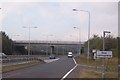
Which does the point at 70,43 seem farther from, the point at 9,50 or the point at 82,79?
the point at 82,79

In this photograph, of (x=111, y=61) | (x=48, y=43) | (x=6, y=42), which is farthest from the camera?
(x=48, y=43)

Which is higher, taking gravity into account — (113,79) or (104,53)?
(104,53)

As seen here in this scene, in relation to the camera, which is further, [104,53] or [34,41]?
[34,41]

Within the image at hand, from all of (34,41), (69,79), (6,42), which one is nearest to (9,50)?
(6,42)

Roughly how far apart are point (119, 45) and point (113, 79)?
30911 mm

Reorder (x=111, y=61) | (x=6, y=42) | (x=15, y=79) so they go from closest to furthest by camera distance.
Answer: (x=15, y=79) < (x=111, y=61) < (x=6, y=42)

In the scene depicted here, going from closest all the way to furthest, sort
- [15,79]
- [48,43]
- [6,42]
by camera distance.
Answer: [15,79], [6,42], [48,43]

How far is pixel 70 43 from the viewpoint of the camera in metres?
163

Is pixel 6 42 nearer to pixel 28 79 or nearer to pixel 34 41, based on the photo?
pixel 34 41

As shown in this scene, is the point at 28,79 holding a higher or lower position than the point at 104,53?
lower

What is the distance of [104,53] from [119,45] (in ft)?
105

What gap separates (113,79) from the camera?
1054 inches

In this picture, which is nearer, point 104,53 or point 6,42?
point 104,53

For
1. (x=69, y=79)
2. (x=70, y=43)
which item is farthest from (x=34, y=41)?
(x=69, y=79)
